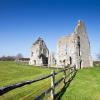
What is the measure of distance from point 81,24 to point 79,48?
24.5 ft

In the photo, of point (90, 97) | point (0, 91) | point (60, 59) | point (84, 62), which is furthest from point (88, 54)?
point (0, 91)

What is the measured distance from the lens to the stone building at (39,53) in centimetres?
7000

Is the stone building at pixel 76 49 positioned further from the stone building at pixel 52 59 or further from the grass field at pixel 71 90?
the grass field at pixel 71 90

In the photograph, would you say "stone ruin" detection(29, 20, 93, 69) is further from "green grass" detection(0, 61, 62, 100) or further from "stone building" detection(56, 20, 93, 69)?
"green grass" detection(0, 61, 62, 100)

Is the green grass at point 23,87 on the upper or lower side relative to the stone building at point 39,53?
lower

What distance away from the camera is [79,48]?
175ft

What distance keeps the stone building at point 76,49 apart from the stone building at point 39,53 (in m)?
12.2

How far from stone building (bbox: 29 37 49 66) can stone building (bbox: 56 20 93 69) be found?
40.0 feet

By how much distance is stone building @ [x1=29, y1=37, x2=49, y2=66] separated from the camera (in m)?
70.0

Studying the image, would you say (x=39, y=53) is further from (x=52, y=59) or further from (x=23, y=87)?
(x=23, y=87)

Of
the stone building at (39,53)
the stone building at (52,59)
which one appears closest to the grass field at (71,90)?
the stone building at (52,59)

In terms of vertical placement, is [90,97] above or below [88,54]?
below

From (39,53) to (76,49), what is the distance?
21.2 metres

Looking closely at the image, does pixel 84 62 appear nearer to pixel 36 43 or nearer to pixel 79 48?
pixel 79 48
